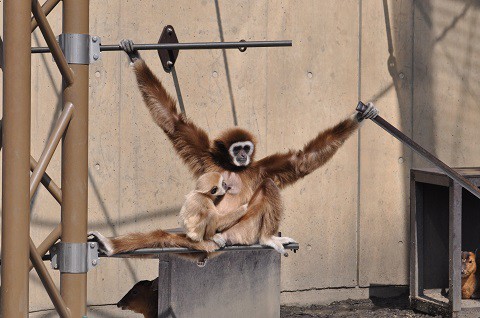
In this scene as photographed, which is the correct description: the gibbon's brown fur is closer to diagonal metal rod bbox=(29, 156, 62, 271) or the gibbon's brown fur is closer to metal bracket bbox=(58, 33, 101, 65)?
diagonal metal rod bbox=(29, 156, 62, 271)

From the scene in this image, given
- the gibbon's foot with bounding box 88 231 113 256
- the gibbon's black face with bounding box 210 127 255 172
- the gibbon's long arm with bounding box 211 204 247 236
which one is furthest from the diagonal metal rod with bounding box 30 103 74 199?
the gibbon's black face with bounding box 210 127 255 172

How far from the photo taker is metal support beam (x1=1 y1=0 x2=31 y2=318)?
180 inches

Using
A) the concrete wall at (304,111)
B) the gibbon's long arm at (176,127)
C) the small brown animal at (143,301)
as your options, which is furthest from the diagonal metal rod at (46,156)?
the concrete wall at (304,111)

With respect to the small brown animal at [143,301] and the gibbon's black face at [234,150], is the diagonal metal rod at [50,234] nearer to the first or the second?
the gibbon's black face at [234,150]

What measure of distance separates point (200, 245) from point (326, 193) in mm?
2736

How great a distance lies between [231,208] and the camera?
6.45 metres

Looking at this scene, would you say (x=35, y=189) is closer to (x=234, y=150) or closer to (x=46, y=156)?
(x=46, y=156)

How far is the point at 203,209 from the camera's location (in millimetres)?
6043

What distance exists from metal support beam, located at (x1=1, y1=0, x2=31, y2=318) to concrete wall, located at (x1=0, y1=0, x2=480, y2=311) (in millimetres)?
2820

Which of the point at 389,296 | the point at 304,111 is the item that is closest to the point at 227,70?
the point at 304,111

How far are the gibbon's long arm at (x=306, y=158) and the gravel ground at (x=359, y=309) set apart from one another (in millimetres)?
1987

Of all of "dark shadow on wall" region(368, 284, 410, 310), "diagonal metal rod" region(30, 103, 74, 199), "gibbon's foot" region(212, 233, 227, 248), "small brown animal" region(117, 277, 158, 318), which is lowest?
"dark shadow on wall" region(368, 284, 410, 310)

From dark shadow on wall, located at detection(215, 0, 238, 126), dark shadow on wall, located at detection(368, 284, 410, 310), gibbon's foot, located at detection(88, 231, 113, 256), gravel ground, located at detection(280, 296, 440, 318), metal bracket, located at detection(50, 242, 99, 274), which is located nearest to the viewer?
metal bracket, located at detection(50, 242, 99, 274)

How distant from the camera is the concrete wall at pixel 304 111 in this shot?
305 inches
